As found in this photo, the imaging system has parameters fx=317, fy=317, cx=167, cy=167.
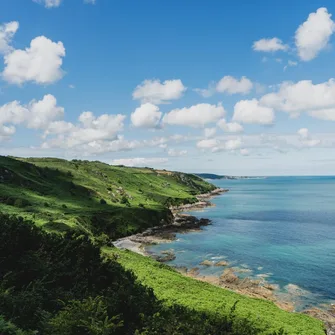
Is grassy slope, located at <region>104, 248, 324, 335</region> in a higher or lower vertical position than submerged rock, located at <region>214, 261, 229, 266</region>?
higher

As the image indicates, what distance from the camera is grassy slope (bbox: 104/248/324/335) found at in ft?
129

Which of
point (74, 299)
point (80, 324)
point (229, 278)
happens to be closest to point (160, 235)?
point (229, 278)

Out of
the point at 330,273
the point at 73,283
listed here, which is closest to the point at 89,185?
the point at 330,273

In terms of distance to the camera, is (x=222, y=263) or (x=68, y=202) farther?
(x=68, y=202)

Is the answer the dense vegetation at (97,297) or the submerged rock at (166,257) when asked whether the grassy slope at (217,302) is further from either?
the submerged rock at (166,257)

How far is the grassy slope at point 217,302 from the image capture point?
1543 inches

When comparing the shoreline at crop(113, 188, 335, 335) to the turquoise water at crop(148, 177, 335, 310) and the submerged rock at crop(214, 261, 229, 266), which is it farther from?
the turquoise water at crop(148, 177, 335, 310)

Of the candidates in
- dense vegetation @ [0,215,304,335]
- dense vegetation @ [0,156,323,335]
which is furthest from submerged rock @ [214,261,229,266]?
dense vegetation @ [0,215,304,335]

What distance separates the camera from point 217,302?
146 ft

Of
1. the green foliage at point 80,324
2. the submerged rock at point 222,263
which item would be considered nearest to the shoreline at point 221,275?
the submerged rock at point 222,263

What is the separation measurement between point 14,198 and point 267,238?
80.2 metres

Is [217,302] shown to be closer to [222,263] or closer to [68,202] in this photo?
[222,263]

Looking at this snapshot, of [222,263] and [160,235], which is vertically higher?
[222,263]

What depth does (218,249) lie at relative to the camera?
296 ft
